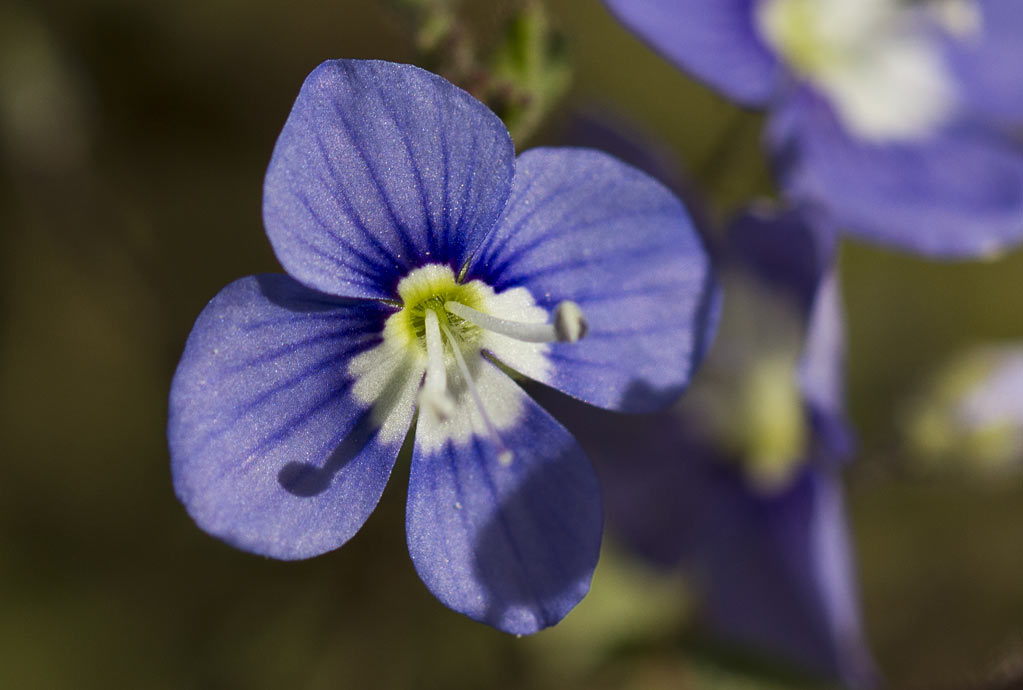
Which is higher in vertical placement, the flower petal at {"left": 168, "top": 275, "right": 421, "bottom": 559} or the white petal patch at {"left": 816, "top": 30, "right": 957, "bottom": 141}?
the flower petal at {"left": 168, "top": 275, "right": 421, "bottom": 559}

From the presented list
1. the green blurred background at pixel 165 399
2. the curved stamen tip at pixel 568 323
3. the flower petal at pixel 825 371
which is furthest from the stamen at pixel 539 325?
the green blurred background at pixel 165 399

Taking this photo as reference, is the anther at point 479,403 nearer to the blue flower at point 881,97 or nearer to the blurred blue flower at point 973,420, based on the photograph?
the blue flower at point 881,97

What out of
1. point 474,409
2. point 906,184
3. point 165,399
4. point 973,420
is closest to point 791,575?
point 973,420

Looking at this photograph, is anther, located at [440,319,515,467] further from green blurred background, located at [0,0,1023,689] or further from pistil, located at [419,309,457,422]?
green blurred background, located at [0,0,1023,689]

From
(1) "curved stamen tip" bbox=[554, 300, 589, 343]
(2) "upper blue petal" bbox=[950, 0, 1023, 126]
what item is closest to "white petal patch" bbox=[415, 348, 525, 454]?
(1) "curved stamen tip" bbox=[554, 300, 589, 343]

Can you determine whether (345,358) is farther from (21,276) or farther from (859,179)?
(21,276)

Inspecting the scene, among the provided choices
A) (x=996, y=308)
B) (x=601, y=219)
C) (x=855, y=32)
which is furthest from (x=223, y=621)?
(x=996, y=308)

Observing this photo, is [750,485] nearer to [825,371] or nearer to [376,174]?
[825,371]
